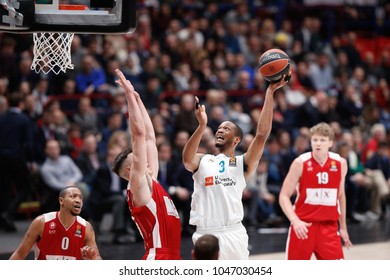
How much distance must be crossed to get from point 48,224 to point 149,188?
1.06 metres

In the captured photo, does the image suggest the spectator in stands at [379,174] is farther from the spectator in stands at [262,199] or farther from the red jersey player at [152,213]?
the red jersey player at [152,213]

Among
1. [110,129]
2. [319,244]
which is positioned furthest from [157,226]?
[110,129]

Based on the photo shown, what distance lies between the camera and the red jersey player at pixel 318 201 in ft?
29.1

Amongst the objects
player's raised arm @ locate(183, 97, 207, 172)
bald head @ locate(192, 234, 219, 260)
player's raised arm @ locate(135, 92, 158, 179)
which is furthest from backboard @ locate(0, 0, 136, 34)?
bald head @ locate(192, 234, 219, 260)

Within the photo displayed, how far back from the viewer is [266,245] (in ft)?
41.5

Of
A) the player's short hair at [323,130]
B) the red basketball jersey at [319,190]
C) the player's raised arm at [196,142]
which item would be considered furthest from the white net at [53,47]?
the red basketball jersey at [319,190]

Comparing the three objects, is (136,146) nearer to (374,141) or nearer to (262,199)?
(262,199)

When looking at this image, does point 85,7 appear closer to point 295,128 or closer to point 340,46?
point 295,128

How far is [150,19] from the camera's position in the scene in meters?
18.3

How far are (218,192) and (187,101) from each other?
6777 millimetres

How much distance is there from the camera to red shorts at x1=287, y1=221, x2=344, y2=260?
8.84 meters

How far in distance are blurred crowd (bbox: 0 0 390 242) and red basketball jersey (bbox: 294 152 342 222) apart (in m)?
4.23
